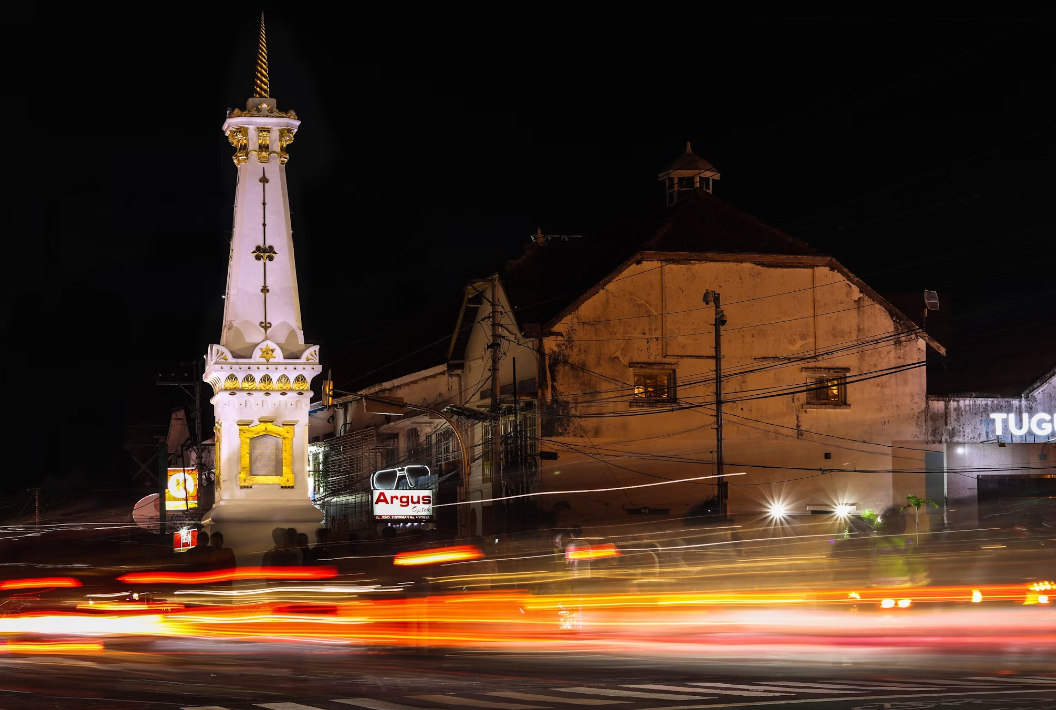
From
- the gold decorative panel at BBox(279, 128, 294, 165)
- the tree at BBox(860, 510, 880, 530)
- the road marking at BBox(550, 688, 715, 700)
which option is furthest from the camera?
the tree at BBox(860, 510, 880, 530)

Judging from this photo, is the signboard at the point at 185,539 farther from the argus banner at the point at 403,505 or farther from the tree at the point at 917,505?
the tree at the point at 917,505

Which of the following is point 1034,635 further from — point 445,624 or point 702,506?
point 702,506

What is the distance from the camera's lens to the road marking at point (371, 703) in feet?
50.2

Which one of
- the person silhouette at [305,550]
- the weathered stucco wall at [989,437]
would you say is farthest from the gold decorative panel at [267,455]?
the weathered stucco wall at [989,437]

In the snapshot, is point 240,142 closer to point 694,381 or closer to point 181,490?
point 694,381

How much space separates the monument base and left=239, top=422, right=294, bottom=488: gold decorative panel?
67cm

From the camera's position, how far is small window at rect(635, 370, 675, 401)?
50469mm

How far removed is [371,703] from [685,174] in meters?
41.0

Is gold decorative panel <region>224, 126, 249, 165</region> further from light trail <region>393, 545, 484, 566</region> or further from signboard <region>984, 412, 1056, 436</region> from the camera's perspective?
signboard <region>984, 412, 1056, 436</region>

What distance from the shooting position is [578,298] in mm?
49312

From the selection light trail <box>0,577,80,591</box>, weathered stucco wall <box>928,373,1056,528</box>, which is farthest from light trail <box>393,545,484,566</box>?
weathered stucco wall <box>928,373,1056,528</box>

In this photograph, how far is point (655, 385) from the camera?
50.8 meters

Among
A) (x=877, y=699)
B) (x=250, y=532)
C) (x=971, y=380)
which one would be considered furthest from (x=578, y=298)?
(x=877, y=699)

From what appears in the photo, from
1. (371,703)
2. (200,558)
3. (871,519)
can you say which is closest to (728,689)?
(371,703)
